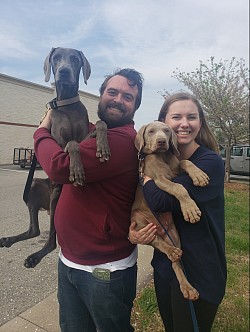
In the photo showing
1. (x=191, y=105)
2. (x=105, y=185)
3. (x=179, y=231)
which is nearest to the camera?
(x=105, y=185)

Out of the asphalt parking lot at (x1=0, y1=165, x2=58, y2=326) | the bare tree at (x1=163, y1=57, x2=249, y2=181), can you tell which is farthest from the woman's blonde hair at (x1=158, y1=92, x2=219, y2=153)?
the bare tree at (x1=163, y1=57, x2=249, y2=181)

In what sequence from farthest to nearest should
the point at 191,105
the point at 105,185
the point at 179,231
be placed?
1. the point at 191,105
2. the point at 179,231
3. the point at 105,185

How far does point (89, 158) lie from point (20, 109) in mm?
773

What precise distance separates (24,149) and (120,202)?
83cm

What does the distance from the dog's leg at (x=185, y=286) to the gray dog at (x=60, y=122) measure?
34.7 inches

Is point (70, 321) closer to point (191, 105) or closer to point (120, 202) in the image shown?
point (120, 202)

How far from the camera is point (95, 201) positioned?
1.93 meters

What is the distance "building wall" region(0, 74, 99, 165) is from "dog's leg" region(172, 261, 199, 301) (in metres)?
1.17

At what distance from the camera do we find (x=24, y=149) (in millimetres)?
2344

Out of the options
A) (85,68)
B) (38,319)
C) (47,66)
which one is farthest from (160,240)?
(38,319)

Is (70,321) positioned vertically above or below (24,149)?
below

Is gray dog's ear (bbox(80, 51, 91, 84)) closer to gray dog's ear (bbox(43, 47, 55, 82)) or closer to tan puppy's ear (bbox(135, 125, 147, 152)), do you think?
gray dog's ear (bbox(43, 47, 55, 82))

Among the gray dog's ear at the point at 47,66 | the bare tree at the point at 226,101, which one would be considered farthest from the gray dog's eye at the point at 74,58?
the bare tree at the point at 226,101

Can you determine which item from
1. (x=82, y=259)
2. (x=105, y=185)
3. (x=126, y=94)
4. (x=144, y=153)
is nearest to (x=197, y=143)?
(x=144, y=153)
